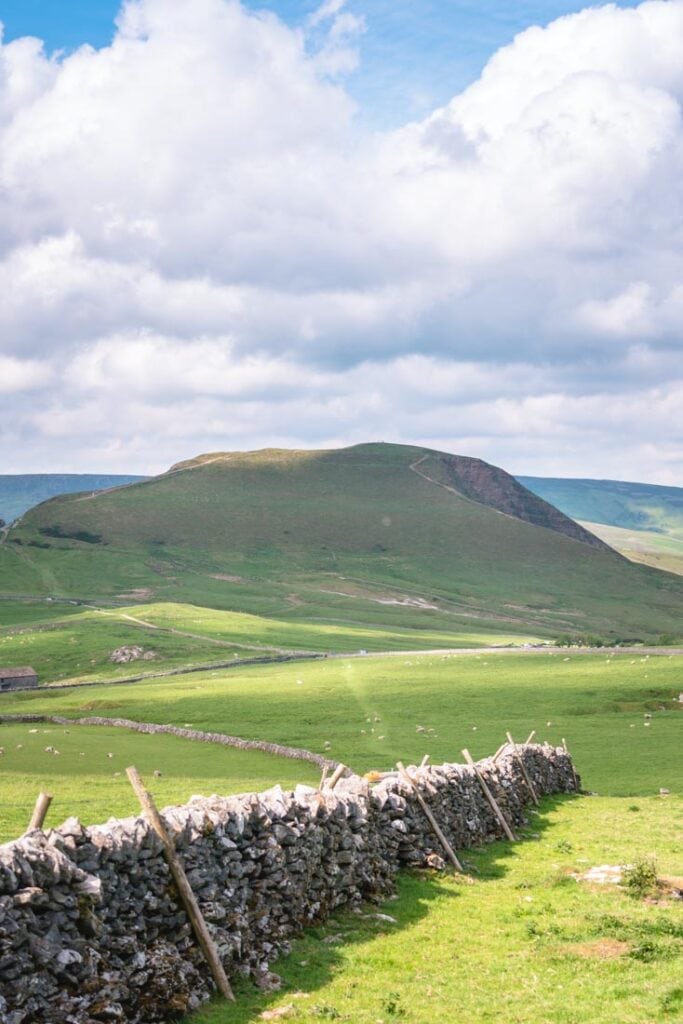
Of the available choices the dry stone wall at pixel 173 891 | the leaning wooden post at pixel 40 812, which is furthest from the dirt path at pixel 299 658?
the leaning wooden post at pixel 40 812

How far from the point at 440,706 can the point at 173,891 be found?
186ft

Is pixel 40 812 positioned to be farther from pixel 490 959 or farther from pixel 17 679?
pixel 17 679

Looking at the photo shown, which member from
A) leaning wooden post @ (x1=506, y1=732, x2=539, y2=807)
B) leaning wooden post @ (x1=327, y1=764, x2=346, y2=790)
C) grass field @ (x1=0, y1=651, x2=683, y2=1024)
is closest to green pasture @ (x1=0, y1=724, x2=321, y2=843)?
grass field @ (x1=0, y1=651, x2=683, y2=1024)

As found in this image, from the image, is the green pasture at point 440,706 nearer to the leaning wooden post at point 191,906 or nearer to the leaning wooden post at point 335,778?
the leaning wooden post at point 335,778

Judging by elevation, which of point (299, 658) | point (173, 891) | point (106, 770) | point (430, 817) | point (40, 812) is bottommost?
point (299, 658)

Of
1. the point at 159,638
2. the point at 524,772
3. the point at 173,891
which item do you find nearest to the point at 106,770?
the point at 524,772

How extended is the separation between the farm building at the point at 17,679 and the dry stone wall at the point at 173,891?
278ft

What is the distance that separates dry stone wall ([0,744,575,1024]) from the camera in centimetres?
1223

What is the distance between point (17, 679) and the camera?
100m

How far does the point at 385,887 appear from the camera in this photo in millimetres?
20984

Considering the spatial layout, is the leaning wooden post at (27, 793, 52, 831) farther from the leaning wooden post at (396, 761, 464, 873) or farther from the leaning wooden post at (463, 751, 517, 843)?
the leaning wooden post at (463, 751, 517, 843)

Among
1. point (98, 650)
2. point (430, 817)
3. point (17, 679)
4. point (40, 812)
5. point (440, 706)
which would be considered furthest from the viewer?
point (98, 650)

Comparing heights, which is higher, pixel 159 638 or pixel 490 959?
pixel 490 959

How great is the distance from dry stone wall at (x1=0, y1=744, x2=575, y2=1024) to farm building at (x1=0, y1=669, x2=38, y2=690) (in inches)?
3335
